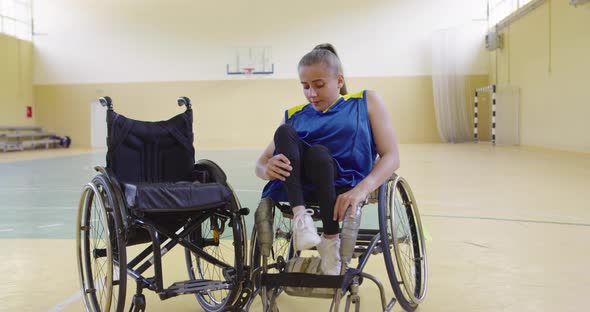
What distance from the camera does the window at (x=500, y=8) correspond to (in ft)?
43.5

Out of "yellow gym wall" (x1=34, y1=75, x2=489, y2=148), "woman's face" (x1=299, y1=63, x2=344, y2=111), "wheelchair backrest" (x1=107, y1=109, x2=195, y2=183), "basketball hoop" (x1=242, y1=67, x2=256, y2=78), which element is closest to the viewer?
"woman's face" (x1=299, y1=63, x2=344, y2=111)

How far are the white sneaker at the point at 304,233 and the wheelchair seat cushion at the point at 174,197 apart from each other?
30 centimetres

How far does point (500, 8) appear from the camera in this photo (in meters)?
14.3

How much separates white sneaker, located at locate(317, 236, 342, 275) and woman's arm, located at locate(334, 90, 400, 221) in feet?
0.24

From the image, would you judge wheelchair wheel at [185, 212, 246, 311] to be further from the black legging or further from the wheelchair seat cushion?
the black legging

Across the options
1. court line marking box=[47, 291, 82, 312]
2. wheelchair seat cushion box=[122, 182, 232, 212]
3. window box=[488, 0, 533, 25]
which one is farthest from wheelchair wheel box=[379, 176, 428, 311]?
window box=[488, 0, 533, 25]

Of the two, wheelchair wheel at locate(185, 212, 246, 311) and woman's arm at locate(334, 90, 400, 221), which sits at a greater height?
woman's arm at locate(334, 90, 400, 221)

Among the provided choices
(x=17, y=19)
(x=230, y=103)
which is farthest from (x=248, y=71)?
(x=17, y=19)

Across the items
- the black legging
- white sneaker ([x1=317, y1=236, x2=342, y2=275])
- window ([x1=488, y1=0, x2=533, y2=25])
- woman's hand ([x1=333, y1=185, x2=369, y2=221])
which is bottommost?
white sneaker ([x1=317, y1=236, x2=342, y2=275])

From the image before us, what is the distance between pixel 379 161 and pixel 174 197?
65 cm

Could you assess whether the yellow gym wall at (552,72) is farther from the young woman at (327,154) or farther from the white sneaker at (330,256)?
the white sneaker at (330,256)

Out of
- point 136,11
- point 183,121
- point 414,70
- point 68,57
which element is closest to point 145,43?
point 136,11

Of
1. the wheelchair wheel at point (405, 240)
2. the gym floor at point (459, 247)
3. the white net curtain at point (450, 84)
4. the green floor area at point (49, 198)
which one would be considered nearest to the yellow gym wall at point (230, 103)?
the white net curtain at point (450, 84)

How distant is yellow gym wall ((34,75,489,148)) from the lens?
1531 cm
